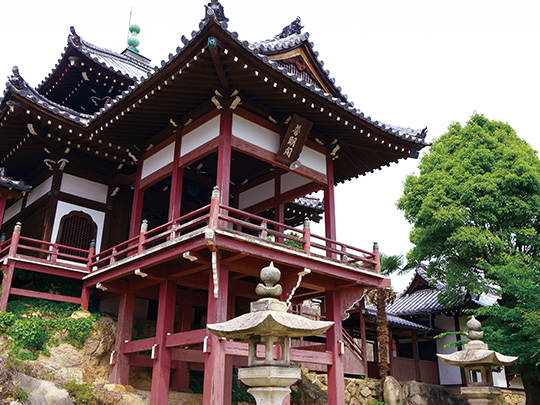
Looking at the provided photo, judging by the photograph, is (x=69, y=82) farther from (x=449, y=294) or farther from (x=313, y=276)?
(x=449, y=294)

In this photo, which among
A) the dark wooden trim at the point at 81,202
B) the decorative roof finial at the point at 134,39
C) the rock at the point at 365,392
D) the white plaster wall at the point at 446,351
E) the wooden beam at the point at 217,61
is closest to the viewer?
the wooden beam at the point at 217,61

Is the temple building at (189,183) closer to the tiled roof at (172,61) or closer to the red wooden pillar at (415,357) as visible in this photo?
the tiled roof at (172,61)

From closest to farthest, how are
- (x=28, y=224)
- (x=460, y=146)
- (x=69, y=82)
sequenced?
(x=28, y=224) < (x=69, y=82) < (x=460, y=146)

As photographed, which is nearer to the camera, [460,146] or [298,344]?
[298,344]

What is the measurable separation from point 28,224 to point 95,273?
4.70m

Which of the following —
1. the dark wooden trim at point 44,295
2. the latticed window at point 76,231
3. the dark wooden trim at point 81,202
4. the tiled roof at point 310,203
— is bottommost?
the dark wooden trim at point 44,295

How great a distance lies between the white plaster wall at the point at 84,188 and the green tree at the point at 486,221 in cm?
1281

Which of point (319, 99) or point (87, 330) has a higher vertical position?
point (319, 99)

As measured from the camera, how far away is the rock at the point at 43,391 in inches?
408

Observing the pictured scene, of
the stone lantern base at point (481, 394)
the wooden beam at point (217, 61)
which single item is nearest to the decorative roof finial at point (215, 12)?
the wooden beam at point (217, 61)

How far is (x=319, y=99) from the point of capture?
43.4ft

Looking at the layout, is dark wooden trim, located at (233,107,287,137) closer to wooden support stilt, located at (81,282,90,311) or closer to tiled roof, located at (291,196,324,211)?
tiled roof, located at (291,196,324,211)

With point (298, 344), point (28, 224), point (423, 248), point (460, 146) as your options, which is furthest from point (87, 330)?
Answer: point (460, 146)

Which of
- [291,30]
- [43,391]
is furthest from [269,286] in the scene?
[291,30]
